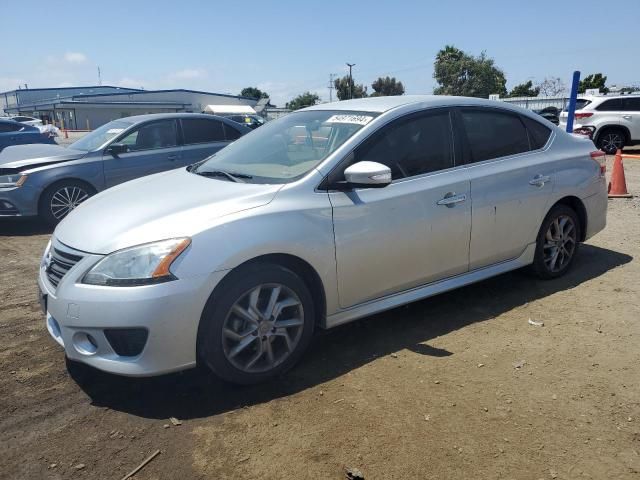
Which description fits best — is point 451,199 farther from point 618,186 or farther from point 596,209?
point 618,186

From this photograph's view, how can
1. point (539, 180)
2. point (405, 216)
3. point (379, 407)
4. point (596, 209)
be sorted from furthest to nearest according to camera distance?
1. point (596, 209)
2. point (539, 180)
3. point (405, 216)
4. point (379, 407)

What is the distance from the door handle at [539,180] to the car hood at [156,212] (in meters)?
2.27

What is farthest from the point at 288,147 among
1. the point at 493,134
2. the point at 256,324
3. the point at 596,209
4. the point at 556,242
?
the point at 596,209

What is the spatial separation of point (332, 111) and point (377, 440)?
7.99ft

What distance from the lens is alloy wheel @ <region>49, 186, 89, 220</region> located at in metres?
7.33

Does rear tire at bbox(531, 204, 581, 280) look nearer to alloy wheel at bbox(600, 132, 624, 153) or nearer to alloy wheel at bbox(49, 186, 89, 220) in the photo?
alloy wheel at bbox(49, 186, 89, 220)

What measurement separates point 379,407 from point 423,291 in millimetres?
1135

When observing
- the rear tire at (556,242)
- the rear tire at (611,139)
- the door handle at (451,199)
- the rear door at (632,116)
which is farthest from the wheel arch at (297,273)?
the rear door at (632,116)

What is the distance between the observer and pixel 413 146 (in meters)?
3.75

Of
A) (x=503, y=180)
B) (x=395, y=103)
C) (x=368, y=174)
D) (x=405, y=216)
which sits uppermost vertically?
(x=395, y=103)

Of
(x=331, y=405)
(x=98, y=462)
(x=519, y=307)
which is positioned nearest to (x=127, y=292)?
(x=98, y=462)

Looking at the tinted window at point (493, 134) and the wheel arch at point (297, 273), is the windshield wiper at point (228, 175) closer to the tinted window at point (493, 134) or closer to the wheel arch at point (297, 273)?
the wheel arch at point (297, 273)

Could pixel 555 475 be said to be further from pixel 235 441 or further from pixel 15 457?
pixel 15 457

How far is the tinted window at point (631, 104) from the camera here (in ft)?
48.8
